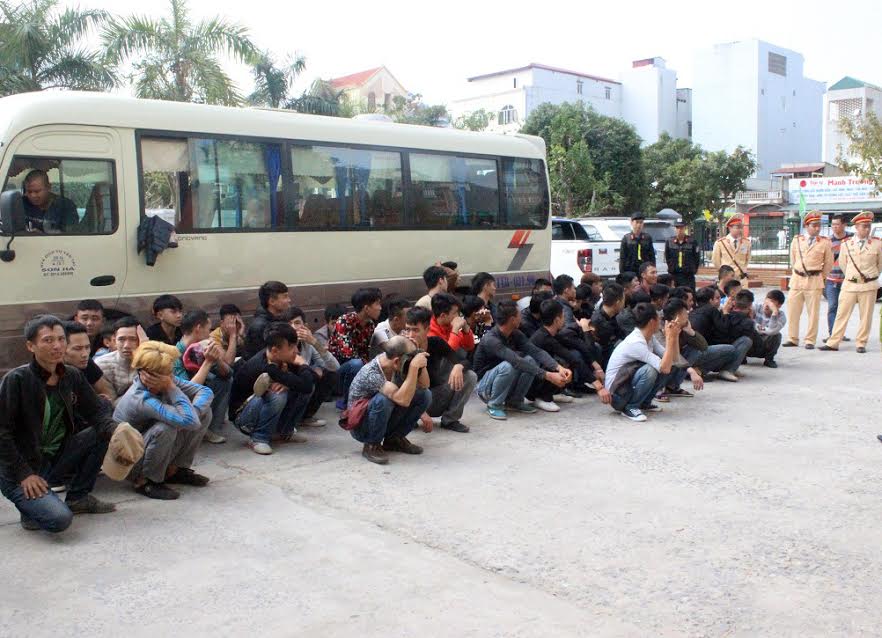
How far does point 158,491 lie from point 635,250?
8.99 metres

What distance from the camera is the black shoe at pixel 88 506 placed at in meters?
5.23

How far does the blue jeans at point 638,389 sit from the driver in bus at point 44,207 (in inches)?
201

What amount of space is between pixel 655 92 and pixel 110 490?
7029 centimetres

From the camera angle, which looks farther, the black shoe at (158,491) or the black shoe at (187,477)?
the black shoe at (187,477)

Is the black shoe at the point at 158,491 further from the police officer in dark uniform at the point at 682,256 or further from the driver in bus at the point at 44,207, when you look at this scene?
the police officer in dark uniform at the point at 682,256

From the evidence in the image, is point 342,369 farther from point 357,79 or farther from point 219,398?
point 357,79

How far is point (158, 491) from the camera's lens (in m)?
5.62

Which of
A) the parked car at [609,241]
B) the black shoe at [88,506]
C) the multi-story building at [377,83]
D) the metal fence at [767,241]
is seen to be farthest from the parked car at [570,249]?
the multi-story building at [377,83]

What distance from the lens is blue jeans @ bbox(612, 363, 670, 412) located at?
800 centimetres

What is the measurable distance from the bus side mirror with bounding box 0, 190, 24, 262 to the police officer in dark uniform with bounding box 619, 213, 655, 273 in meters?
8.44

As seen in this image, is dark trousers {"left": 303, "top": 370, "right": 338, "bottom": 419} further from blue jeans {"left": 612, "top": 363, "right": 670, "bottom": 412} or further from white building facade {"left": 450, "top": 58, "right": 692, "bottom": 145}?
white building facade {"left": 450, "top": 58, "right": 692, "bottom": 145}

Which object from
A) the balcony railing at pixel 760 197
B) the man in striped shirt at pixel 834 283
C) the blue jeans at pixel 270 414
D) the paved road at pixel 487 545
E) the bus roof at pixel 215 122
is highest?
the balcony railing at pixel 760 197

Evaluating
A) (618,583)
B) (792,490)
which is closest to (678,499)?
(792,490)

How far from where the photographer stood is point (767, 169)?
68.8m
